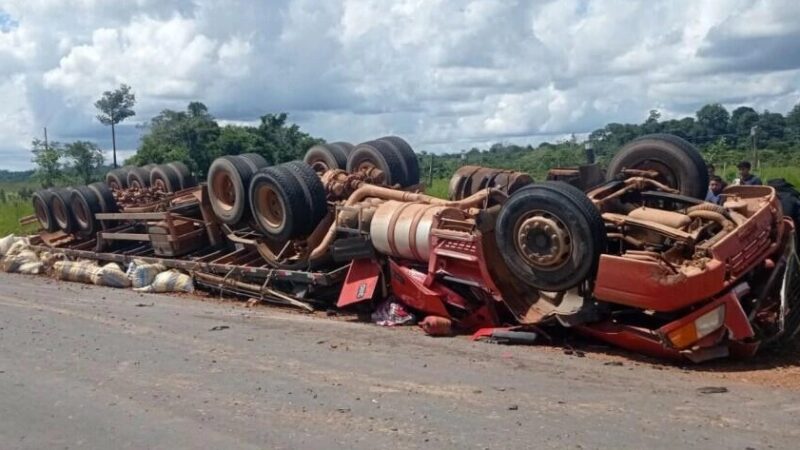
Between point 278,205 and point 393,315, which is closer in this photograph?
point 393,315

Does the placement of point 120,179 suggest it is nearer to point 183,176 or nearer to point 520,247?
point 183,176

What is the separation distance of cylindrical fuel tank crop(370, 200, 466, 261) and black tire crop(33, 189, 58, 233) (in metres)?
8.28

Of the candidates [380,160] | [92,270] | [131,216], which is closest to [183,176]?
[131,216]

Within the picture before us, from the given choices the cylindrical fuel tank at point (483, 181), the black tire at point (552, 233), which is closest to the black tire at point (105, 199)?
the cylindrical fuel tank at point (483, 181)

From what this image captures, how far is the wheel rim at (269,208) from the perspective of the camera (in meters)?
9.98

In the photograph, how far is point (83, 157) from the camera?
139ft

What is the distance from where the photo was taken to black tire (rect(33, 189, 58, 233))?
47.8 ft

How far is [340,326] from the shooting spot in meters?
8.12

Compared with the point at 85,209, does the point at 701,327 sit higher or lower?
lower

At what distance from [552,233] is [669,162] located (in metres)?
1.92

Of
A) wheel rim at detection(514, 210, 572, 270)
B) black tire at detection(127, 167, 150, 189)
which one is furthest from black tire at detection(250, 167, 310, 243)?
black tire at detection(127, 167, 150, 189)

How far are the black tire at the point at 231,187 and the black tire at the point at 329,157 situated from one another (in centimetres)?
146

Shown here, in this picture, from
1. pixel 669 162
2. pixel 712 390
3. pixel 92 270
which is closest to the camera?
pixel 712 390

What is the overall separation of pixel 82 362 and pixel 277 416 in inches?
94.1
